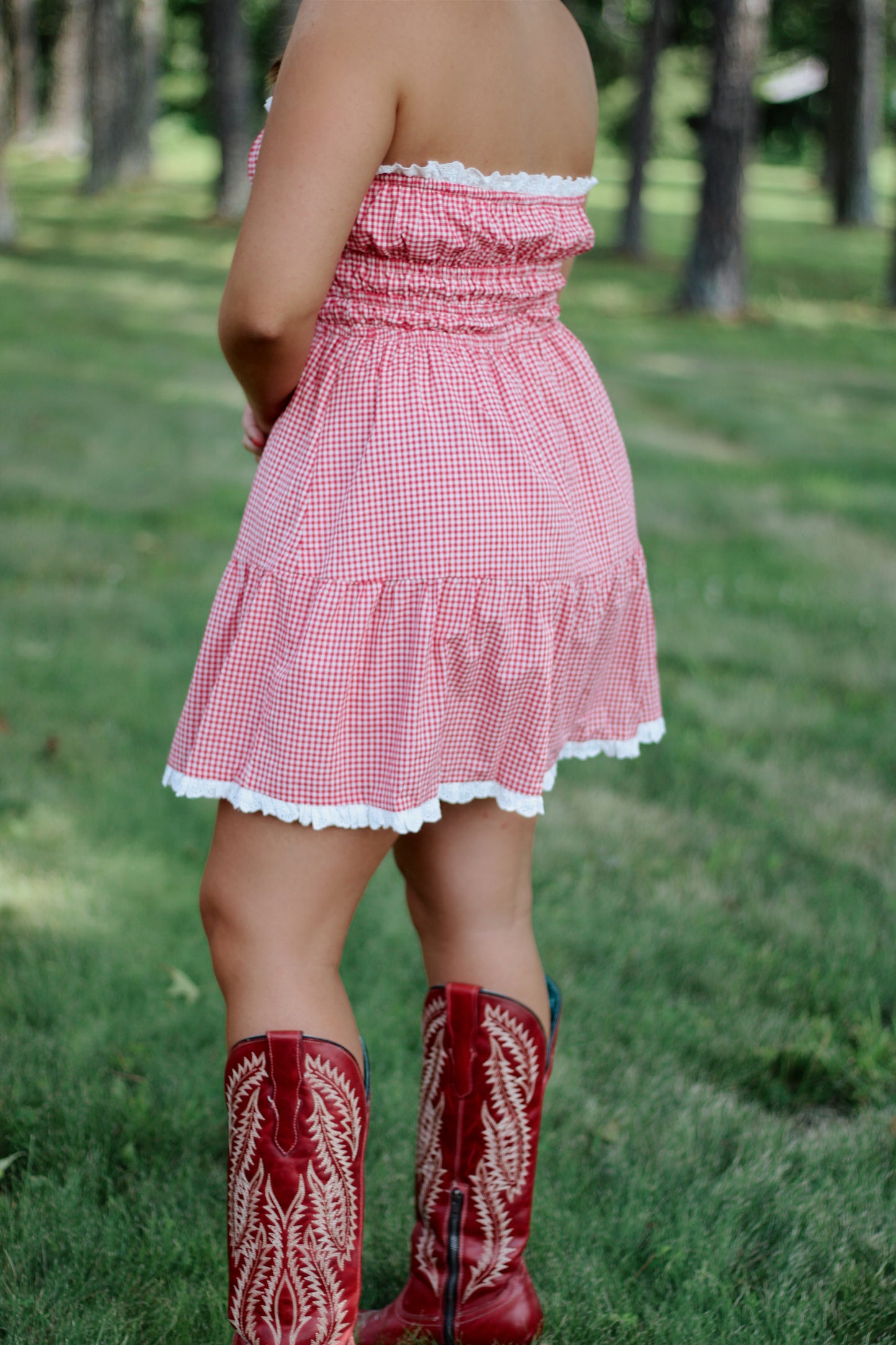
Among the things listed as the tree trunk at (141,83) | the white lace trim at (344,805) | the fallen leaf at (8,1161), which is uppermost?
the tree trunk at (141,83)

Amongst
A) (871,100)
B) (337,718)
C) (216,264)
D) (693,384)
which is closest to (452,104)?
(337,718)

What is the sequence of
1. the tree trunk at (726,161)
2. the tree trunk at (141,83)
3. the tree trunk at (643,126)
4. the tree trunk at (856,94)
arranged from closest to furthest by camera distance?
1. the tree trunk at (726,161)
2. the tree trunk at (643,126)
3. the tree trunk at (856,94)
4. the tree trunk at (141,83)

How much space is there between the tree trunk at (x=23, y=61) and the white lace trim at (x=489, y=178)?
90.1 feet

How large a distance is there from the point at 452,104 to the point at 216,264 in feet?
46.2

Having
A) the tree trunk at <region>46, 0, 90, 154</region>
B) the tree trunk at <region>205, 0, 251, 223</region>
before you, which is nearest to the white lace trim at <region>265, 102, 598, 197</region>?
the tree trunk at <region>205, 0, 251, 223</region>

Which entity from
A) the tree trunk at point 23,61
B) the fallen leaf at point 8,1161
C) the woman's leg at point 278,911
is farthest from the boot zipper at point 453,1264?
the tree trunk at point 23,61

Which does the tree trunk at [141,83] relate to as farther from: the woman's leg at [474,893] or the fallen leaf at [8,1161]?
the woman's leg at [474,893]

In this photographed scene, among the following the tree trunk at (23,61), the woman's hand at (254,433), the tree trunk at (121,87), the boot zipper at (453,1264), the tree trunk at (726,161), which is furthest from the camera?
the tree trunk at (23,61)

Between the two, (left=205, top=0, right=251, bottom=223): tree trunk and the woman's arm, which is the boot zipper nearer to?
the woman's arm

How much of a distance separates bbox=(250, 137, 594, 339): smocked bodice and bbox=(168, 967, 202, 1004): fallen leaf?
62.8 inches

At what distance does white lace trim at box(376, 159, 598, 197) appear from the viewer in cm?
144

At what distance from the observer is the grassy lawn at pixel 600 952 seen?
2.01m

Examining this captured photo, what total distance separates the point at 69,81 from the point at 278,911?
1353 inches

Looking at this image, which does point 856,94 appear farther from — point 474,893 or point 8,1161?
point 8,1161
